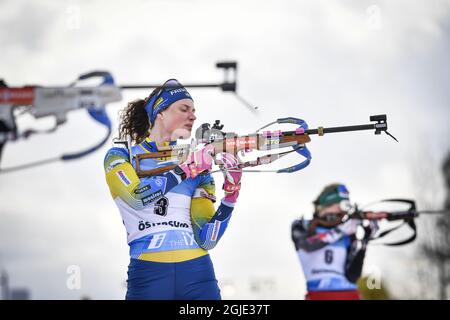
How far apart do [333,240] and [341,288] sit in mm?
457

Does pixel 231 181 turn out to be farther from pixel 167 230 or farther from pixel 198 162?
pixel 167 230

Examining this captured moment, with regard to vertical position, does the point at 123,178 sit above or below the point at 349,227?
above

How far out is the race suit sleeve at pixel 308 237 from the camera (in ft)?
26.3

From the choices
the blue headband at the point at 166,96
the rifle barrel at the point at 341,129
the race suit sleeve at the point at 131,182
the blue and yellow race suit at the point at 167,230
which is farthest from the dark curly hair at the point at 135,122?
the rifle barrel at the point at 341,129

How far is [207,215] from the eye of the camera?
19.9 ft

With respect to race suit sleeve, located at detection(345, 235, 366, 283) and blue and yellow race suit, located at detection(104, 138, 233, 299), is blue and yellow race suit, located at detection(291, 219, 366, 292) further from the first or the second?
blue and yellow race suit, located at detection(104, 138, 233, 299)

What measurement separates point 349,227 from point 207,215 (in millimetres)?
2372

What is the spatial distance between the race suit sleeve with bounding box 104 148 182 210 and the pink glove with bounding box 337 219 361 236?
2.62 meters

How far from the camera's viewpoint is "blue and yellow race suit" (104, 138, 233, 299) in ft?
19.3

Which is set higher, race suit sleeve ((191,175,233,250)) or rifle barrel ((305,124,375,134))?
rifle barrel ((305,124,375,134))

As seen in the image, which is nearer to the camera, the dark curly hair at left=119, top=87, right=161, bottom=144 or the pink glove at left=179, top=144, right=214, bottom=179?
the pink glove at left=179, top=144, right=214, bottom=179

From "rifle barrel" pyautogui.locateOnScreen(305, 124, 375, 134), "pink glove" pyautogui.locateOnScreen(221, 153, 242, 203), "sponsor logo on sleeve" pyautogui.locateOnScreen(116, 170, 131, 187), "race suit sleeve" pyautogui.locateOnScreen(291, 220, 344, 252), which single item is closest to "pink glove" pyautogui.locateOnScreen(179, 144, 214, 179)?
"pink glove" pyautogui.locateOnScreen(221, 153, 242, 203)

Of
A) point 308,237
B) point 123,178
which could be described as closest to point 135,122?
point 123,178

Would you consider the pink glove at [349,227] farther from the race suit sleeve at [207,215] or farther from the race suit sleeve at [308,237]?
the race suit sleeve at [207,215]
